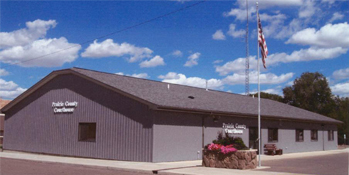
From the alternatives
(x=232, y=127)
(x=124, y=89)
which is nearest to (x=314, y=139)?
(x=232, y=127)

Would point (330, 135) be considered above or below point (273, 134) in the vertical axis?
below

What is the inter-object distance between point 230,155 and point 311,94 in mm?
63718

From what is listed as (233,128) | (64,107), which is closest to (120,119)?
(64,107)

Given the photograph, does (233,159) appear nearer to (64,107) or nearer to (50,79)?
(64,107)

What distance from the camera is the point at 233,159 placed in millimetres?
17516

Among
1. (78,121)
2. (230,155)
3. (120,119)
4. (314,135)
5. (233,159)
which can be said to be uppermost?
(120,119)

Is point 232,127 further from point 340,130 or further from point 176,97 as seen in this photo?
point 340,130

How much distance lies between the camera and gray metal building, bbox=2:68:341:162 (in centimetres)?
2100

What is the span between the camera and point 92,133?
23719 mm

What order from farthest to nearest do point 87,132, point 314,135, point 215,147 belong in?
point 314,135, point 87,132, point 215,147

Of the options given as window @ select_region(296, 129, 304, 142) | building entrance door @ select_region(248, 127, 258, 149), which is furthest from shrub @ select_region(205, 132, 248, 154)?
window @ select_region(296, 129, 304, 142)

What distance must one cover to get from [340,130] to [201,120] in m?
43.0

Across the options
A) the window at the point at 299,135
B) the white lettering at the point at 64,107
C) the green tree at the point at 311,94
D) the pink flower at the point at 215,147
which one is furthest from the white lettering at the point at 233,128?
the green tree at the point at 311,94

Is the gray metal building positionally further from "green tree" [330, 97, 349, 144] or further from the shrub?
"green tree" [330, 97, 349, 144]
